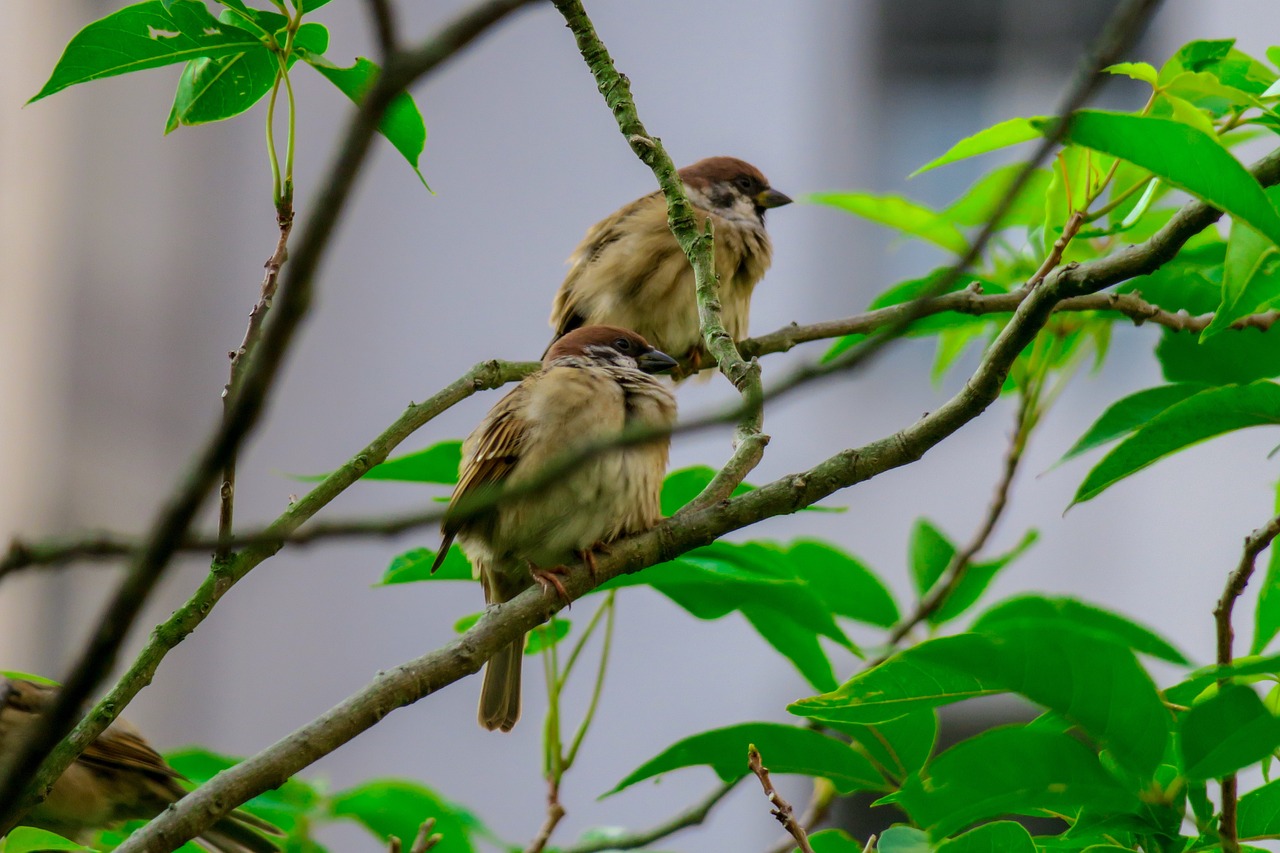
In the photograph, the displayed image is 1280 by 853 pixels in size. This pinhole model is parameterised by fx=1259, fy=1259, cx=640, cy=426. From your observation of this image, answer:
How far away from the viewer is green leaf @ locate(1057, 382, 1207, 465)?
65.0 inches

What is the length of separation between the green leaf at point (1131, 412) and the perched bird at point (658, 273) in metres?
1.62

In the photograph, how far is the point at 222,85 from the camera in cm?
156

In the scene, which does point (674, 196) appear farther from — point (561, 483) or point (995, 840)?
point (995, 840)

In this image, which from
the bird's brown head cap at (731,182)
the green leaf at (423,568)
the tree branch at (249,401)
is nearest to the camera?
the tree branch at (249,401)

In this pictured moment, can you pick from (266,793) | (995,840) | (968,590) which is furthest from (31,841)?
(968,590)

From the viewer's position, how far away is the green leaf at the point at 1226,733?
41.9 inches

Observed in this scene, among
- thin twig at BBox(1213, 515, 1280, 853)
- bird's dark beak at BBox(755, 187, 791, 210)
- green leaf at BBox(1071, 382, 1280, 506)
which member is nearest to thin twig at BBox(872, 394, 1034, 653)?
green leaf at BBox(1071, 382, 1280, 506)

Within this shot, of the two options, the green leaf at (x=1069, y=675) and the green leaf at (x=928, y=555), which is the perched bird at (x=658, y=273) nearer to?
the green leaf at (x=928, y=555)

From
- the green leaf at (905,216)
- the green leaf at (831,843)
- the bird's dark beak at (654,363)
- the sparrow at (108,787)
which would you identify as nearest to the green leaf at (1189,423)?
the green leaf at (831,843)

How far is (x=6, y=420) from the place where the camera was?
691 centimetres

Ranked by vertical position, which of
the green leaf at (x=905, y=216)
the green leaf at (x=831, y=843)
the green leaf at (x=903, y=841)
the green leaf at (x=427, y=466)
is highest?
the green leaf at (x=905, y=216)

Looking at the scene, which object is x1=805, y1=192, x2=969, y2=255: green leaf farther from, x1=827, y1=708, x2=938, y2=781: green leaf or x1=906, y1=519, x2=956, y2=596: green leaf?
x1=827, y1=708, x2=938, y2=781: green leaf

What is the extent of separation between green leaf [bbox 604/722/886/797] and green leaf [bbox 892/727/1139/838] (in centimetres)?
32

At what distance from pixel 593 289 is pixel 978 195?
1.56 metres
